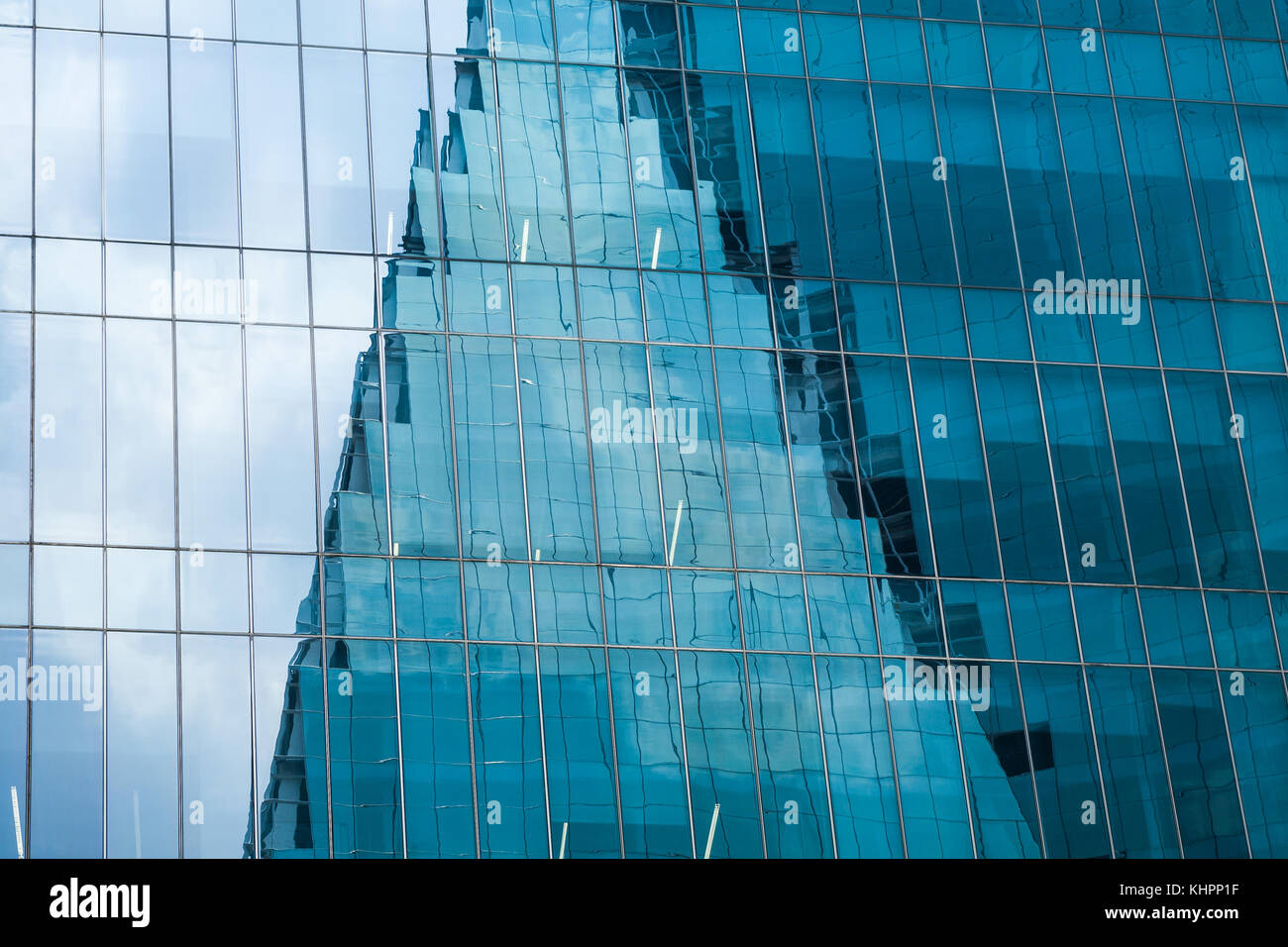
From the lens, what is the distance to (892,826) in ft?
131

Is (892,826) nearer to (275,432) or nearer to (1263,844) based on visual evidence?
(1263,844)

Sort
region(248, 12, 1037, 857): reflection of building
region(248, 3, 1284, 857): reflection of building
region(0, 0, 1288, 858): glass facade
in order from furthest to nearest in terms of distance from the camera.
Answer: region(248, 3, 1284, 857): reflection of building → region(0, 0, 1288, 858): glass facade → region(248, 12, 1037, 857): reflection of building

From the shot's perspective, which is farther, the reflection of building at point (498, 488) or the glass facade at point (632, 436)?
the glass facade at point (632, 436)

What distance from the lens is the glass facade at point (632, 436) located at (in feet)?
127

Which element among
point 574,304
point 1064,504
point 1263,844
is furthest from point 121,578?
point 1263,844

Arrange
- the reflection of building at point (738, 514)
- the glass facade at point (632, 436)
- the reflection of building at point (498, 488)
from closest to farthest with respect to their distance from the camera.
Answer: the reflection of building at point (498, 488), the glass facade at point (632, 436), the reflection of building at point (738, 514)

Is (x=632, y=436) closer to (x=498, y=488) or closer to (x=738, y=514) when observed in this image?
(x=738, y=514)

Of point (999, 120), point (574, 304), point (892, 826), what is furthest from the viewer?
point (999, 120)

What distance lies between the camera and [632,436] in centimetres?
4169

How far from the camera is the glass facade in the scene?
38.8 m

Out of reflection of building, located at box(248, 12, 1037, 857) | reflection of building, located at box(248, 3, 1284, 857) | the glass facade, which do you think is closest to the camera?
reflection of building, located at box(248, 12, 1037, 857)

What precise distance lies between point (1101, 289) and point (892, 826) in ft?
44.4

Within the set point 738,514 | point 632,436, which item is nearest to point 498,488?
point 632,436

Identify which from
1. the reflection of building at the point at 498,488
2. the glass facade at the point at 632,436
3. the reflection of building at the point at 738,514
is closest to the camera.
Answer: the reflection of building at the point at 498,488
